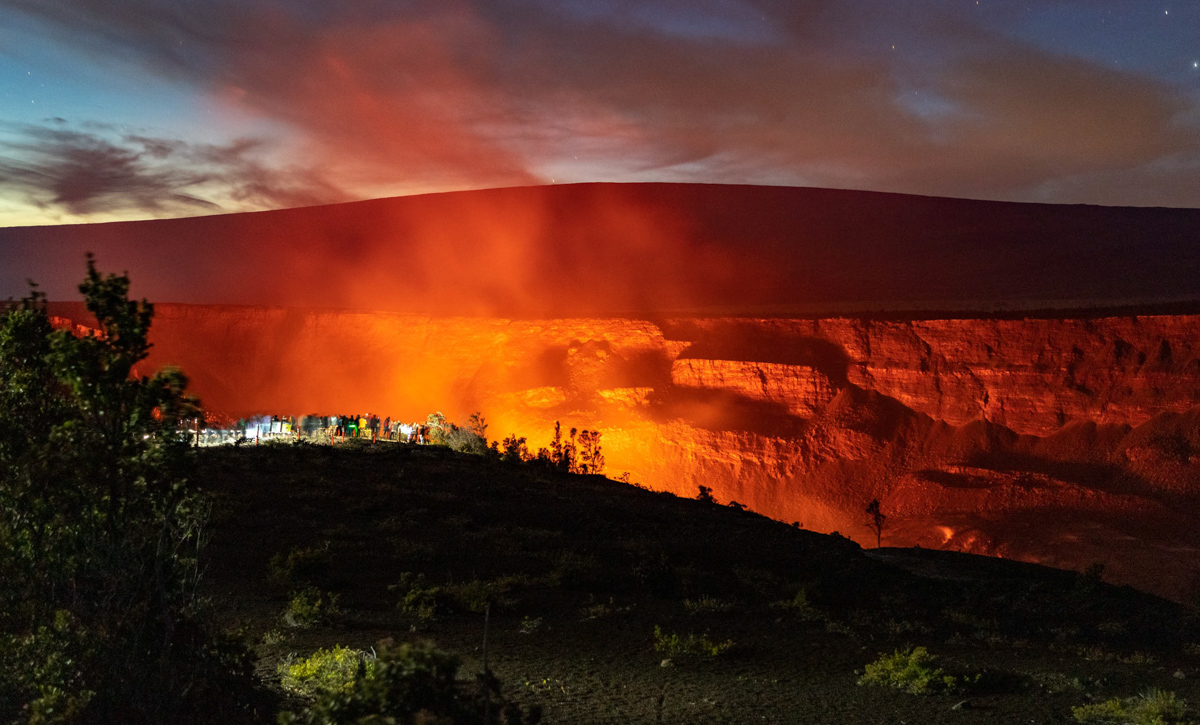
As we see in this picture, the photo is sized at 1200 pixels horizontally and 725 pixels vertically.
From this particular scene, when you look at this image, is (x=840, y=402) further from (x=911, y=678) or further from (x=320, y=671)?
(x=320, y=671)

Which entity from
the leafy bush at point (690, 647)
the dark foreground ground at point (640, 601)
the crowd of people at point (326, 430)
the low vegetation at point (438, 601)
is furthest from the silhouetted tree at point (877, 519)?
the leafy bush at point (690, 647)

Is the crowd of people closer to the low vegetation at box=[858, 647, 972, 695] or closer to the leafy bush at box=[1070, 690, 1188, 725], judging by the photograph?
the low vegetation at box=[858, 647, 972, 695]

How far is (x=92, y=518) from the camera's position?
4.91 meters

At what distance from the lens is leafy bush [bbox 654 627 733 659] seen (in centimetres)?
839

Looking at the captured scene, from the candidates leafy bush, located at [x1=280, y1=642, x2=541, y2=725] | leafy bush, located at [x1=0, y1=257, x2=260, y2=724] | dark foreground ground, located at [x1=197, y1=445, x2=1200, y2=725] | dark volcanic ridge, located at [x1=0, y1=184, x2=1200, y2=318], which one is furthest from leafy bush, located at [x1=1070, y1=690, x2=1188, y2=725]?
dark volcanic ridge, located at [x1=0, y1=184, x2=1200, y2=318]

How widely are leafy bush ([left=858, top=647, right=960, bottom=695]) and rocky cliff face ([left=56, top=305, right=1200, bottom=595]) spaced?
49.3 feet

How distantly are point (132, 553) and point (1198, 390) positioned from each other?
2939 cm

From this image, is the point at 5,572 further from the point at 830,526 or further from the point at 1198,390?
the point at 1198,390

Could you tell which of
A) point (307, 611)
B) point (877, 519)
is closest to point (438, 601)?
point (307, 611)

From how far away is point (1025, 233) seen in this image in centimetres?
4600

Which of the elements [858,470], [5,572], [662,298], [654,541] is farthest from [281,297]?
[5,572]

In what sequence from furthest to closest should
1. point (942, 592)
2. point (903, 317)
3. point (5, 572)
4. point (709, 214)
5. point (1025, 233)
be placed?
A: point (709, 214) → point (1025, 233) → point (903, 317) → point (942, 592) → point (5, 572)

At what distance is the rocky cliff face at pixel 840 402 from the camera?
24109mm

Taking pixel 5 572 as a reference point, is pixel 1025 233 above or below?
above
